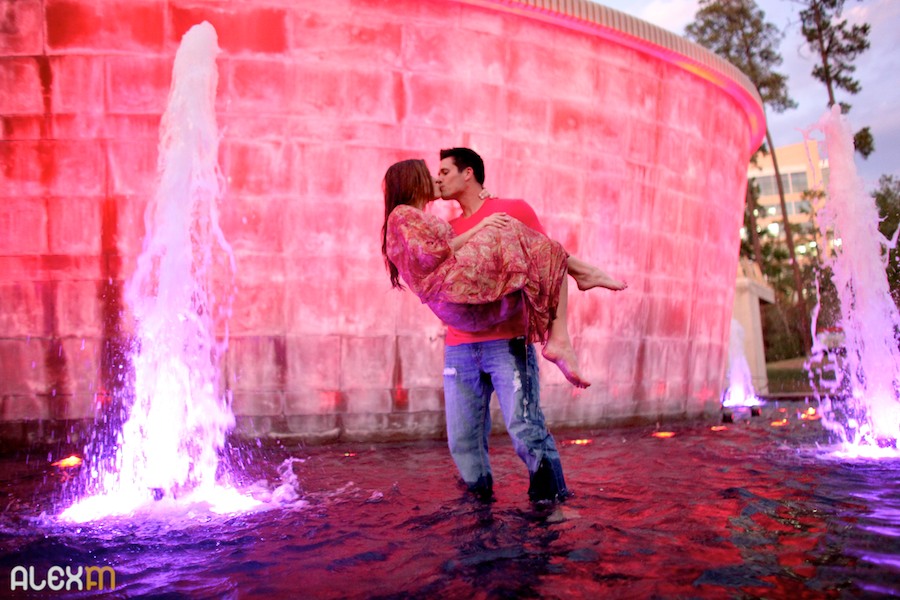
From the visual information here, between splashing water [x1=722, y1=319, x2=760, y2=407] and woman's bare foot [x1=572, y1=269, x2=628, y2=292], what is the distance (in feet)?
42.7

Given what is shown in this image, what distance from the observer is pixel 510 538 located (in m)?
3.09

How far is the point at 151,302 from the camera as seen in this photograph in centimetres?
645

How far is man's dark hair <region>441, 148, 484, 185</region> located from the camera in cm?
386

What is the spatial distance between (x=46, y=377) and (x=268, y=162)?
104 inches

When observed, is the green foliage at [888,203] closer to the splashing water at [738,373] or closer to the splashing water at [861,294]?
the splashing water at [738,373]

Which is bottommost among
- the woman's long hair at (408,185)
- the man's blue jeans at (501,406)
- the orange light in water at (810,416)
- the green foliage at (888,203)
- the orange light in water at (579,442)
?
the orange light in water at (810,416)

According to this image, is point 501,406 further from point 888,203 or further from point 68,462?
point 888,203

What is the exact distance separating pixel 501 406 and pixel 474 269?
0.78 meters

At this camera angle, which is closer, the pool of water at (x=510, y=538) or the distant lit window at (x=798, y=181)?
the pool of water at (x=510, y=538)

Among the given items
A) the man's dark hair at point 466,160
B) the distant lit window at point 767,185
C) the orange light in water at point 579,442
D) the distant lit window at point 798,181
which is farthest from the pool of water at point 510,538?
the distant lit window at point 767,185

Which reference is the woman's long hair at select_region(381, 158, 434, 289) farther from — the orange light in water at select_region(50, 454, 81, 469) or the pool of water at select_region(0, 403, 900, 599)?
the orange light in water at select_region(50, 454, 81, 469)

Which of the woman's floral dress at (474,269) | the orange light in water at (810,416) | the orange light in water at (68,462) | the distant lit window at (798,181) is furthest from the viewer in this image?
the distant lit window at (798,181)

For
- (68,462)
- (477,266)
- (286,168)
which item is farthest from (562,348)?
(68,462)

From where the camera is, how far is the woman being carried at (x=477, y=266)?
3.41m
